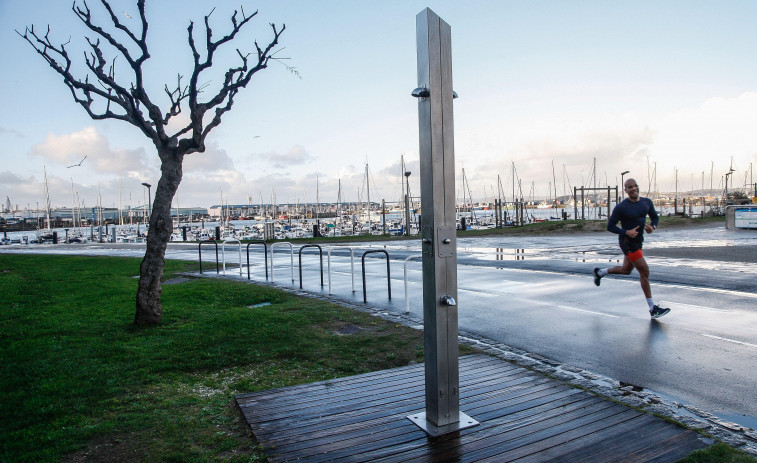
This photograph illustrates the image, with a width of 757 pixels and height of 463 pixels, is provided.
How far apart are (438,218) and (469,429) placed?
1627 millimetres

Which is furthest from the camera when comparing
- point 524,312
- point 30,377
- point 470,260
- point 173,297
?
point 470,260

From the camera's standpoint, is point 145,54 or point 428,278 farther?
point 145,54

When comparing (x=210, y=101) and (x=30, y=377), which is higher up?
(x=210, y=101)

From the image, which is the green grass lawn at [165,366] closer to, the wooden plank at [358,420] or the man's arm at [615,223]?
the wooden plank at [358,420]

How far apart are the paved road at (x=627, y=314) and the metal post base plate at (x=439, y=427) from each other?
6.85 feet

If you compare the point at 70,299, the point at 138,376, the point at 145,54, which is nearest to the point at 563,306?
the point at 138,376

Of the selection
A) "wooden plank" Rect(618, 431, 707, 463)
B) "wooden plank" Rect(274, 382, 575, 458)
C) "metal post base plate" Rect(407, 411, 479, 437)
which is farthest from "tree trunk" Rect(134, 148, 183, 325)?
"wooden plank" Rect(618, 431, 707, 463)

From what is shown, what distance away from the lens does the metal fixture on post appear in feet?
12.1

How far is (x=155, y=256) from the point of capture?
812cm

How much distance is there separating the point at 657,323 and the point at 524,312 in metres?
2.07

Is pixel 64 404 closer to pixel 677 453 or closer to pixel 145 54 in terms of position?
pixel 677 453

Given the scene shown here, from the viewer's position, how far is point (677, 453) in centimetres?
331

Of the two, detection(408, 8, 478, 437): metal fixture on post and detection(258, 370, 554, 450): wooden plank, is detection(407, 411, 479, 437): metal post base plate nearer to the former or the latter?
detection(408, 8, 478, 437): metal fixture on post

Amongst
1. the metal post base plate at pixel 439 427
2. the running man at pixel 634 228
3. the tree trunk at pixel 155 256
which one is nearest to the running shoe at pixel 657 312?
the running man at pixel 634 228
